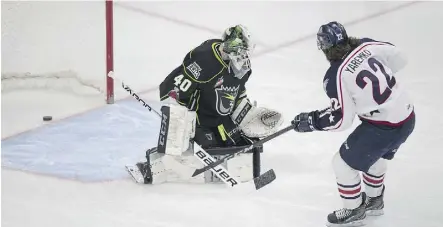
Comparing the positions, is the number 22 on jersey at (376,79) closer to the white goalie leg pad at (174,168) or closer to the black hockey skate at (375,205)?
the black hockey skate at (375,205)

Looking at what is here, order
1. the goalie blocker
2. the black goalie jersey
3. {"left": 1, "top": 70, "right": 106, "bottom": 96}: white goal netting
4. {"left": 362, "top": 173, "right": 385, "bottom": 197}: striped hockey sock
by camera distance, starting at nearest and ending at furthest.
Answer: {"left": 362, "top": 173, "right": 385, "bottom": 197}: striped hockey sock → the black goalie jersey → the goalie blocker → {"left": 1, "top": 70, "right": 106, "bottom": 96}: white goal netting

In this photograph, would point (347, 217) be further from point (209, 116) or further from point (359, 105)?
point (209, 116)

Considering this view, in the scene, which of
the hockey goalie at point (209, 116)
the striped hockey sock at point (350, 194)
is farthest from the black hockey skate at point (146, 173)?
the striped hockey sock at point (350, 194)

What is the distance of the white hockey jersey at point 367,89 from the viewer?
8.47 ft

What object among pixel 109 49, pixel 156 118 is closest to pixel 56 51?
pixel 109 49

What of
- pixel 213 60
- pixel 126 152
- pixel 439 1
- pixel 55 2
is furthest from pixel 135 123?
pixel 439 1

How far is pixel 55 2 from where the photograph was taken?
4738mm

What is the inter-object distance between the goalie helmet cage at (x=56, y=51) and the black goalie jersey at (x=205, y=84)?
106 cm

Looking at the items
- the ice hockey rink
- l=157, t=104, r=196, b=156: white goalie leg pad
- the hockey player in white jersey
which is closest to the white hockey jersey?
the hockey player in white jersey

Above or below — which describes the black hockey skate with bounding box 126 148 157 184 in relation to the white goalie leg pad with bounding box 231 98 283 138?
below

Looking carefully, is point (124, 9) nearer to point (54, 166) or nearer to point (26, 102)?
point (26, 102)

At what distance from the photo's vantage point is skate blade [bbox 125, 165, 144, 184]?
316 cm

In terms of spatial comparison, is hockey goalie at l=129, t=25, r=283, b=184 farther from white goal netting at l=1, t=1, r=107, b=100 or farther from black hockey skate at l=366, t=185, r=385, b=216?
white goal netting at l=1, t=1, r=107, b=100

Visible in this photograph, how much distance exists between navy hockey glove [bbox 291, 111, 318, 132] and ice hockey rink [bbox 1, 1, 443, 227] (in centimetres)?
34
